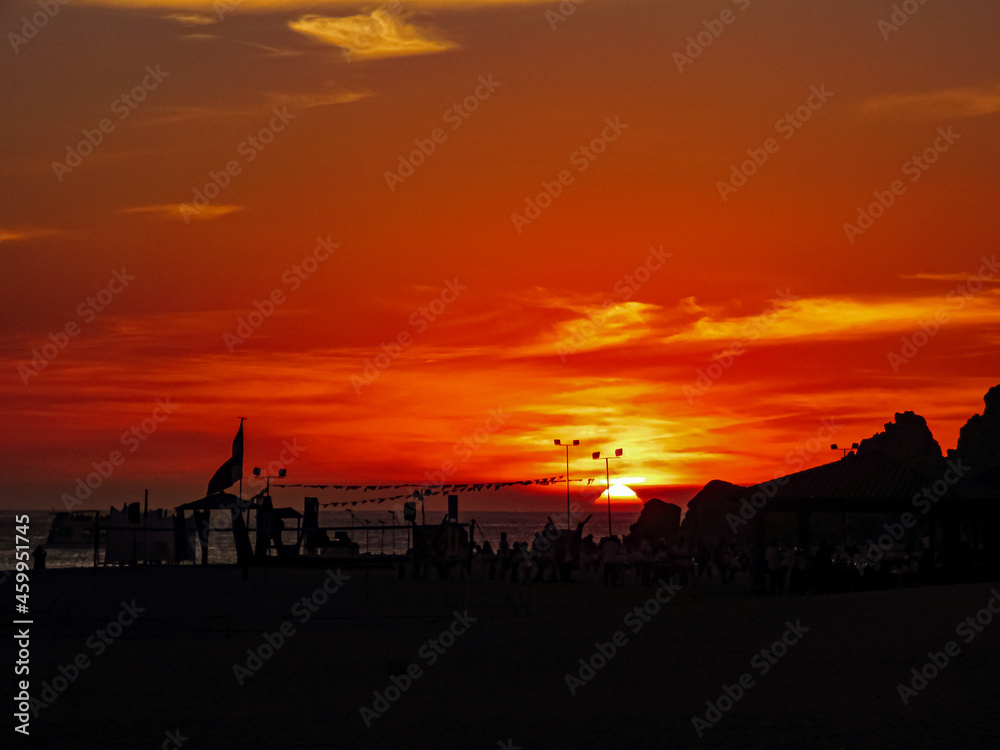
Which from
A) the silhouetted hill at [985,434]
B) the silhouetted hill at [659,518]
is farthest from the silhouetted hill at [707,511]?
the silhouetted hill at [985,434]

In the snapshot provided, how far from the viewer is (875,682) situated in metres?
14.1

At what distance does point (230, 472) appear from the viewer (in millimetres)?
45719

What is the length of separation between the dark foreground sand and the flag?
19826mm

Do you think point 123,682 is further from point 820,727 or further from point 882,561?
point 882,561

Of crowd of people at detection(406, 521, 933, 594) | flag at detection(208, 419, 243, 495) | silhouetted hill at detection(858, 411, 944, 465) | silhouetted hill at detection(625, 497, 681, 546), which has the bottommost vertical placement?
crowd of people at detection(406, 521, 933, 594)

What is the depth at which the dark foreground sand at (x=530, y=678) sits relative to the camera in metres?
11.7

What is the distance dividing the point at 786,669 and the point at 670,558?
17581mm

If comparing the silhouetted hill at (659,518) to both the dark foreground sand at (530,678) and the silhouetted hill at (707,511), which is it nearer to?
the silhouetted hill at (707,511)

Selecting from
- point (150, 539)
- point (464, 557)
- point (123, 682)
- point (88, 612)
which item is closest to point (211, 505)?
point (150, 539)

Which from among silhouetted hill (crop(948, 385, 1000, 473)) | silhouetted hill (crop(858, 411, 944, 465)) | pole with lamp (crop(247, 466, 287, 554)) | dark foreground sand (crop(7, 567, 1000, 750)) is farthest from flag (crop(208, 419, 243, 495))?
silhouetted hill (crop(858, 411, 944, 465))

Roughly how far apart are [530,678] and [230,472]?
3251 cm

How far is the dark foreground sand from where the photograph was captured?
11.7m

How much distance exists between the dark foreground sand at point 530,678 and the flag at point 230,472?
19826 millimetres

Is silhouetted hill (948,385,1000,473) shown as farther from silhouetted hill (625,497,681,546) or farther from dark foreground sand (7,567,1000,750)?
dark foreground sand (7,567,1000,750)
